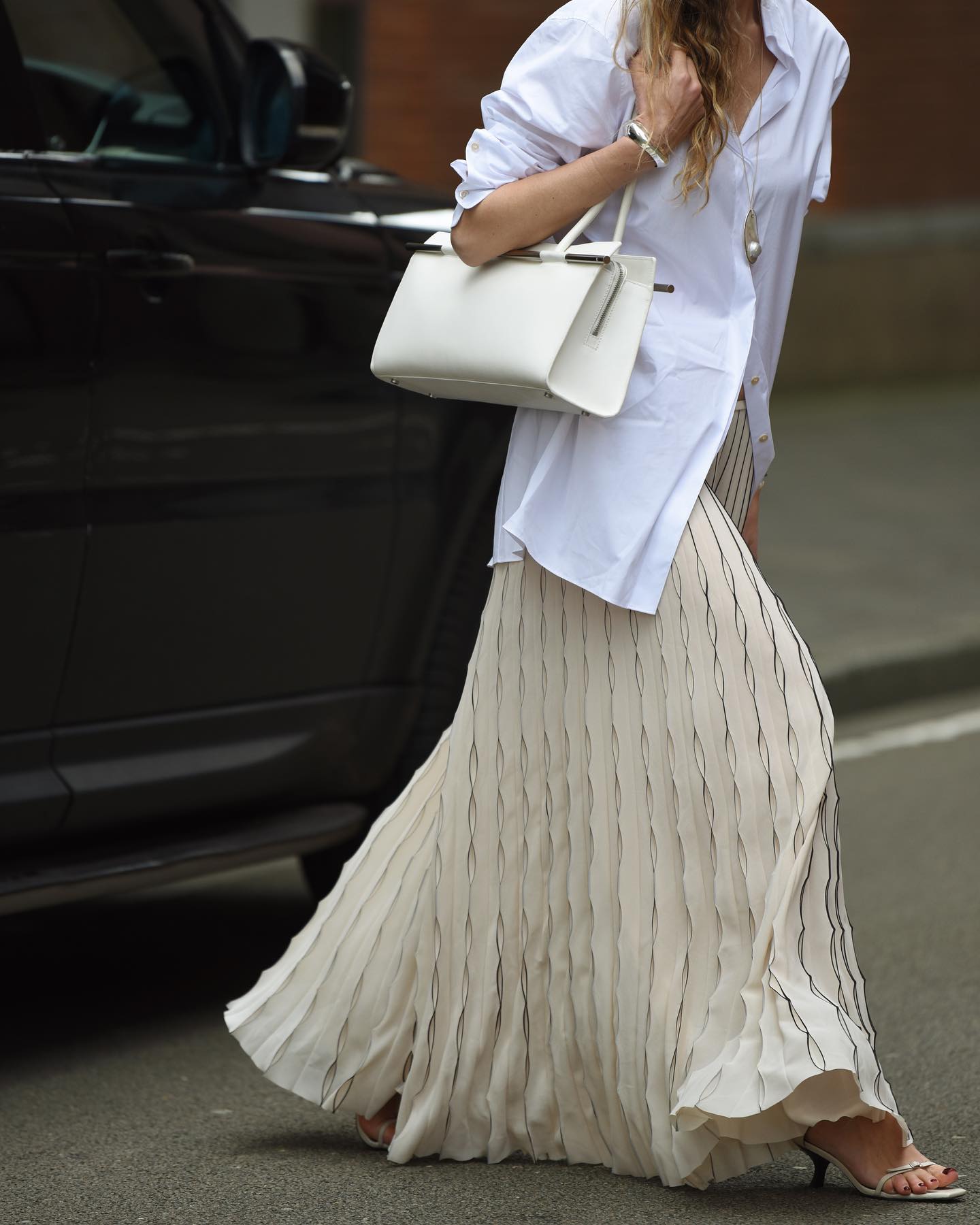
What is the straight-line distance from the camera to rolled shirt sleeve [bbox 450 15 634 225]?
9.36ft

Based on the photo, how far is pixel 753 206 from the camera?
2.94 metres

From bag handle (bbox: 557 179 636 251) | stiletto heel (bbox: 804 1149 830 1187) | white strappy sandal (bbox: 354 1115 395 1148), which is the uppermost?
bag handle (bbox: 557 179 636 251)

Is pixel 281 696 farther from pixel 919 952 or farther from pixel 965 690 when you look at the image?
pixel 965 690

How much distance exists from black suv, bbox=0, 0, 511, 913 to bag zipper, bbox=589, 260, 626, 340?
1118 millimetres

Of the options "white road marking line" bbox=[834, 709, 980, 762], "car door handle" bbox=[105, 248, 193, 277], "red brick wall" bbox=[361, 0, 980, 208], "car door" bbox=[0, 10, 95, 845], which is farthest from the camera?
"red brick wall" bbox=[361, 0, 980, 208]

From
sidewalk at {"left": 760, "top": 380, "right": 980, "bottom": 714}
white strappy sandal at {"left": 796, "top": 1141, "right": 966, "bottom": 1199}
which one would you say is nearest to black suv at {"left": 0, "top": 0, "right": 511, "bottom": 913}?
white strappy sandal at {"left": 796, "top": 1141, "right": 966, "bottom": 1199}

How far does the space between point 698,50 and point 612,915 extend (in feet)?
3.96

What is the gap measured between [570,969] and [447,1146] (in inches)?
14.8

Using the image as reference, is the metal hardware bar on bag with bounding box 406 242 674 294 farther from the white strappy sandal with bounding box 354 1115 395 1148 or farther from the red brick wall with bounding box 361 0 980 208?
the red brick wall with bounding box 361 0 980 208

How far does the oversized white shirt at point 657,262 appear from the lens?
9.43 ft

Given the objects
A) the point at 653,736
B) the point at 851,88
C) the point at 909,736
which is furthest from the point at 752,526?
the point at 851,88

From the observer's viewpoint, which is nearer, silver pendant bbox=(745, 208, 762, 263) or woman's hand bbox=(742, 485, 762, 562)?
silver pendant bbox=(745, 208, 762, 263)

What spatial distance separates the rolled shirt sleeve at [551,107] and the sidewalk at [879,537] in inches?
163

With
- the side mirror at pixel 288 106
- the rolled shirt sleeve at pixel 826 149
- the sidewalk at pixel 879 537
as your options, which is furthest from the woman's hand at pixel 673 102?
the sidewalk at pixel 879 537
